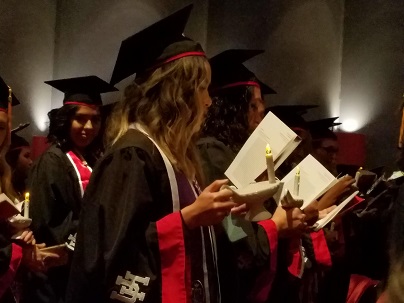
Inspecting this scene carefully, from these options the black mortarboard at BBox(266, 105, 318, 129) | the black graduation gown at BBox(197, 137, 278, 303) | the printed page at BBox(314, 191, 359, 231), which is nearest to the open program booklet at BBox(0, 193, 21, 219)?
the black graduation gown at BBox(197, 137, 278, 303)

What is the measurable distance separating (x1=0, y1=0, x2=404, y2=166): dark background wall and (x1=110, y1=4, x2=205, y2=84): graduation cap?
3.13 m

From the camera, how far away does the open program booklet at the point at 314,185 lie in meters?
2.58

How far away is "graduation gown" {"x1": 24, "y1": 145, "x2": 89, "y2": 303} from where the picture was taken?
A: 3285 mm

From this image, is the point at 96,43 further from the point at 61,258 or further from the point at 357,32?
the point at 61,258

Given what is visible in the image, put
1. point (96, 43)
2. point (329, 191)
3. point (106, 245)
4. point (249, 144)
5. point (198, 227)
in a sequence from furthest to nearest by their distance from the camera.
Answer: point (96, 43), point (329, 191), point (249, 144), point (198, 227), point (106, 245)

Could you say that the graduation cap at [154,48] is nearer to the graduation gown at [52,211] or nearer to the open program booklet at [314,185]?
the open program booklet at [314,185]

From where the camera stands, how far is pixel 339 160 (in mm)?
5539

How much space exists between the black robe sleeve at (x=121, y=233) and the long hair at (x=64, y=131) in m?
1.92

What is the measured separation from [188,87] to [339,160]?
12.4ft

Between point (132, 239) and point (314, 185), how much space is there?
3.59 ft

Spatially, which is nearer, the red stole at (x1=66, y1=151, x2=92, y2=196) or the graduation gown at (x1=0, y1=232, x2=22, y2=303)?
the graduation gown at (x1=0, y1=232, x2=22, y2=303)

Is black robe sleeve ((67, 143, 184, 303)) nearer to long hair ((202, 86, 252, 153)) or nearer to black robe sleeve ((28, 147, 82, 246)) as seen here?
long hair ((202, 86, 252, 153))

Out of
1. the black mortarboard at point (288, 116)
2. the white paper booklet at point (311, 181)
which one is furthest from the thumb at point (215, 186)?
the black mortarboard at point (288, 116)

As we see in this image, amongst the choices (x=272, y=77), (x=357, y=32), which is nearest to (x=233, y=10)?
(x=272, y=77)
